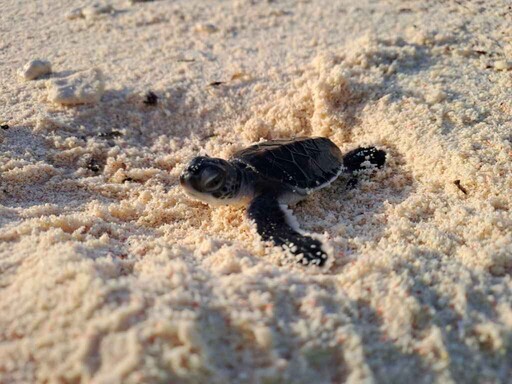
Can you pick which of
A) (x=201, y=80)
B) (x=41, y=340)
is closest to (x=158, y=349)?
(x=41, y=340)

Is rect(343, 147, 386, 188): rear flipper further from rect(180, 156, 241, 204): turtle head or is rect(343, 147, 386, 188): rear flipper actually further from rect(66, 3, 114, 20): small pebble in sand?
rect(66, 3, 114, 20): small pebble in sand

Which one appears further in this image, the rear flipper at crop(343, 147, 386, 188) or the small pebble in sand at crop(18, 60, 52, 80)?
the small pebble in sand at crop(18, 60, 52, 80)

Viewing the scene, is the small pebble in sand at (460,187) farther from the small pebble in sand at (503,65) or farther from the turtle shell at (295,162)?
the small pebble in sand at (503,65)

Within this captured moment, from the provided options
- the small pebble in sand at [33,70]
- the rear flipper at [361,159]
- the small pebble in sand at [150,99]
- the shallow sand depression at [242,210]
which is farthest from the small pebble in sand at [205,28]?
the rear flipper at [361,159]

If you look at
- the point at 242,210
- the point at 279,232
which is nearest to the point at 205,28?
the point at 242,210

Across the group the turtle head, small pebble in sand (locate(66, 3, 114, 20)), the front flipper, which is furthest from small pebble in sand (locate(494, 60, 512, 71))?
small pebble in sand (locate(66, 3, 114, 20))

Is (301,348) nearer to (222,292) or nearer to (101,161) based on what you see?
(222,292)
